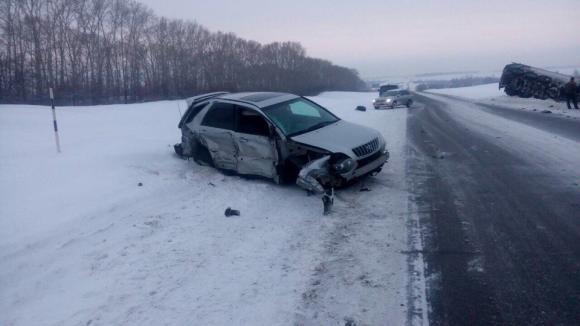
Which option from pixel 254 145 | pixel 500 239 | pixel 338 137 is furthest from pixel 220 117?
pixel 500 239

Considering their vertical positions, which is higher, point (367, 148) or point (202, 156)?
point (367, 148)

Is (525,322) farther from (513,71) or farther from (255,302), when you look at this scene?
(513,71)

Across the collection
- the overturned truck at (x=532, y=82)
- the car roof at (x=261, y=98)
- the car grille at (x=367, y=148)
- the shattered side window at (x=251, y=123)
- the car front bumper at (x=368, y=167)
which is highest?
the overturned truck at (x=532, y=82)

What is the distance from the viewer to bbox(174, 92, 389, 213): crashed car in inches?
275

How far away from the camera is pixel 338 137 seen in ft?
24.9

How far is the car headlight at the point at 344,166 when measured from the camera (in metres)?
6.94

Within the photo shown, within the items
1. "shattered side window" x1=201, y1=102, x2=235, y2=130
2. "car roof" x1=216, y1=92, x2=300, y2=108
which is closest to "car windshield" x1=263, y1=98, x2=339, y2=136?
"car roof" x1=216, y1=92, x2=300, y2=108

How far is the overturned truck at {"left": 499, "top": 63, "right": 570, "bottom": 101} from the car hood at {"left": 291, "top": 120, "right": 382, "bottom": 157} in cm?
2255

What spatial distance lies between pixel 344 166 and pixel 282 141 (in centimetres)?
124

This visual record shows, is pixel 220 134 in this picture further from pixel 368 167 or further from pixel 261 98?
pixel 368 167

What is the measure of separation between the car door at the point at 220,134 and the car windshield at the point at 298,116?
0.90m

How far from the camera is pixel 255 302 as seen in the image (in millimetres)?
3955

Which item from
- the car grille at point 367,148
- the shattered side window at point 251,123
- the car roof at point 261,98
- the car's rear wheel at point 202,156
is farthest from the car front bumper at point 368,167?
the car's rear wheel at point 202,156

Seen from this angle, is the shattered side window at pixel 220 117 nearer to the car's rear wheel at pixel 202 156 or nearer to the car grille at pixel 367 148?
the car's rear wheel at pixel 202 156
